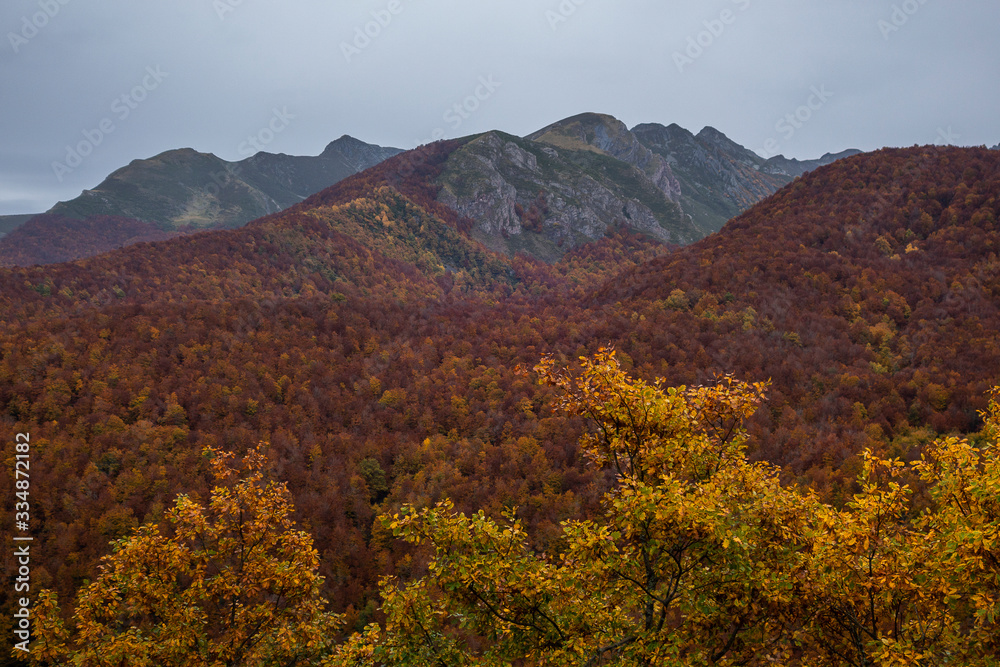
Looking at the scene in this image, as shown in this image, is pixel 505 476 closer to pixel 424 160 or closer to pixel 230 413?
pixel 230 413

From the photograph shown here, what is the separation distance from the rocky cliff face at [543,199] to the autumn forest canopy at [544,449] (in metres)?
56.9

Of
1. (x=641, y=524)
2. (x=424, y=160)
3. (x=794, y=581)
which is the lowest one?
(x=794, y=581)

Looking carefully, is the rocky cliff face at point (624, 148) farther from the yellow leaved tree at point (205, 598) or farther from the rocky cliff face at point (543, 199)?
the yellow leaved tree at point (205, 598)

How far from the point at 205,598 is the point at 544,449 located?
22363 millimetres

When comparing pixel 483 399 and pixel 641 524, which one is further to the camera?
pixel 483 399

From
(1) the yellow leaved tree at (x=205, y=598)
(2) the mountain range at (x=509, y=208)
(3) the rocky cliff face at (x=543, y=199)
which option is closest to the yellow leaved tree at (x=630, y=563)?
(1) the yellow leaved tree at (x=205, y=598)

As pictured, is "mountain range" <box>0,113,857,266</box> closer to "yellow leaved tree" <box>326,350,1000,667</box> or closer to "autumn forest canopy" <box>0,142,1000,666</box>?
"autumn forest canopy" <box>0,142,1000,666</box>

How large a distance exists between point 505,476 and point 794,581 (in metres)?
22.1

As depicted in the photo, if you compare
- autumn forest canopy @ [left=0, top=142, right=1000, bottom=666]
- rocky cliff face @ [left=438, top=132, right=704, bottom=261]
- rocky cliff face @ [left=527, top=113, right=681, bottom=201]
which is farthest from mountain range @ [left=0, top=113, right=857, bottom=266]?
autumn forest canopy @ [left=0, top=142, right=1000, bottom=666]

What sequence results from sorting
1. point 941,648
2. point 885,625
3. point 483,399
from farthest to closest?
1. point 483,399
2. point 885,625
3. point 941,648

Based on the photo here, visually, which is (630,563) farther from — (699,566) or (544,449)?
(544,449)

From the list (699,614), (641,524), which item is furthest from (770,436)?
(641,524)

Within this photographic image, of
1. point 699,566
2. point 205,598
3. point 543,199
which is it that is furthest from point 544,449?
point 543,199

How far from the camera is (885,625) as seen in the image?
Result: 10.9m
